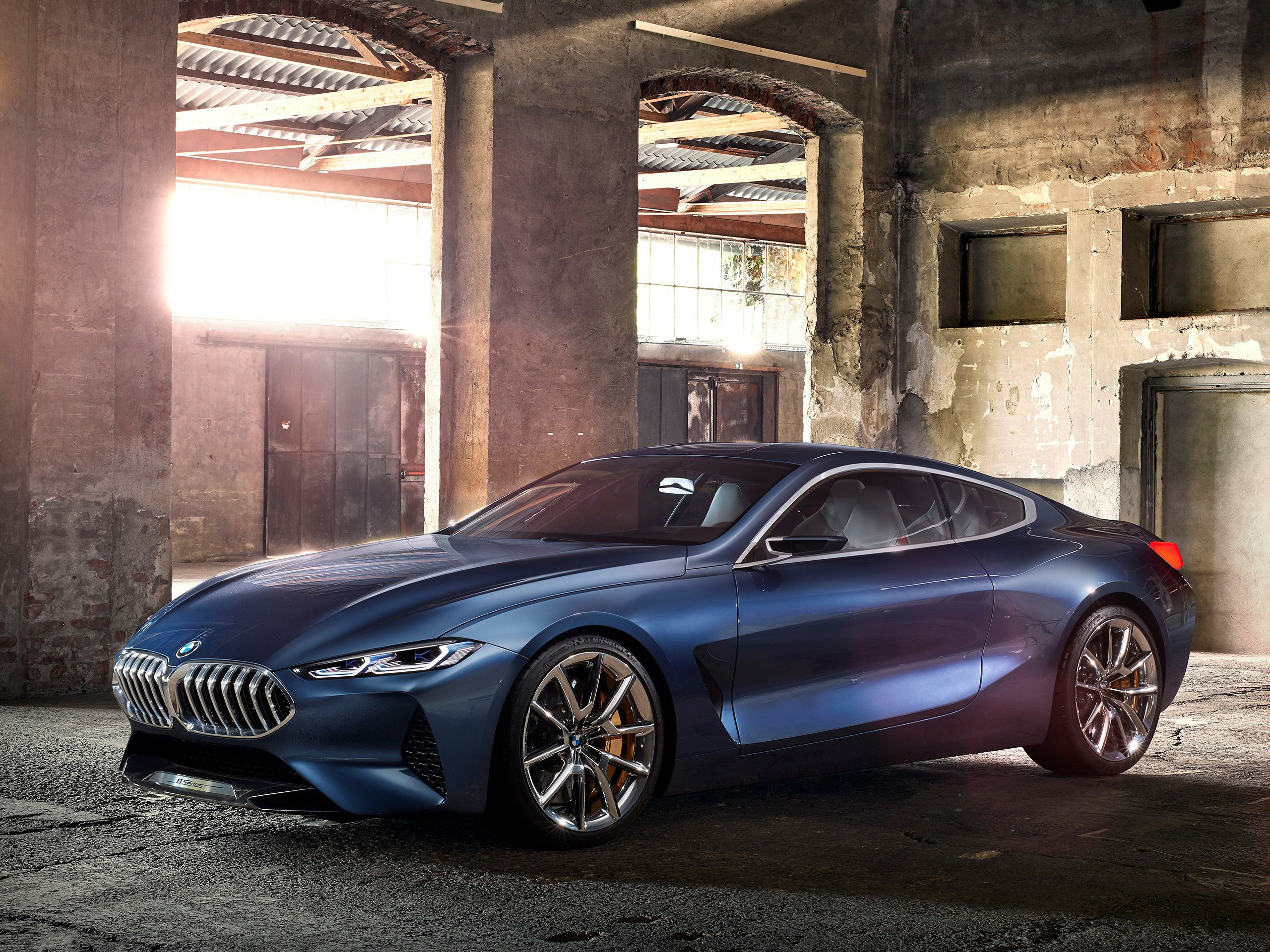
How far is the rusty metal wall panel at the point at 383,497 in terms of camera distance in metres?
21.2

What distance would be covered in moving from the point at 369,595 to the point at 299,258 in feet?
55.0

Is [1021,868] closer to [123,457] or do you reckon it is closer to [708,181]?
[123,457]

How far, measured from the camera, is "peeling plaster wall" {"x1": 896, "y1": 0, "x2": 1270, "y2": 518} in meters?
11.7

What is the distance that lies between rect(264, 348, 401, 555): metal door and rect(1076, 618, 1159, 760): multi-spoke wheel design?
597 inches

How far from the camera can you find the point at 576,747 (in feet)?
15.9

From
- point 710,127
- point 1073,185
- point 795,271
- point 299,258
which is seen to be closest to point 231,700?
point 1073,185

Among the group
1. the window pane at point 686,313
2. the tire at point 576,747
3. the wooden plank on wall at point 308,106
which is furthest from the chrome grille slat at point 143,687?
the window pane at point 686,313

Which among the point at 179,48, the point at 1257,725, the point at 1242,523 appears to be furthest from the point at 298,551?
the point at 1257,725

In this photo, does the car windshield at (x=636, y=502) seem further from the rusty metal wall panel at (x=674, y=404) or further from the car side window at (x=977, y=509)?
the rusty metal wall panel at (x=674, y=404)

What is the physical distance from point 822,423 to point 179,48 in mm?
8066

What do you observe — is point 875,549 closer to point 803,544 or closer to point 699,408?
point 803,544

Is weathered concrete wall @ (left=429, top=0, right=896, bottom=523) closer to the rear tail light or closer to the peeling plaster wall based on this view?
the peeling plaster wall

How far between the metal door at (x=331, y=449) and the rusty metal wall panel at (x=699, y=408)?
5.29 metres

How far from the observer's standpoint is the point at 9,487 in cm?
860
